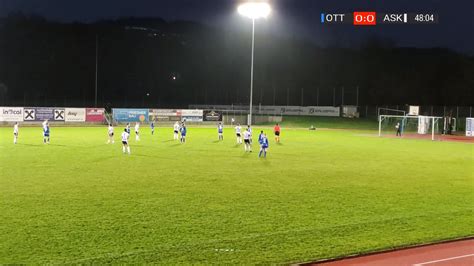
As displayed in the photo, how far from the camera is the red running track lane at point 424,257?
823cm

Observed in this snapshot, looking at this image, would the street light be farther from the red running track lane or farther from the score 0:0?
the red running track lane

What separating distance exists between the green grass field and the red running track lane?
30 cm

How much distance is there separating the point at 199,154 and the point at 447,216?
15.1 metres

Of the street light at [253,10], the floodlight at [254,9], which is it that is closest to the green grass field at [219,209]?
the street light at [253,10]

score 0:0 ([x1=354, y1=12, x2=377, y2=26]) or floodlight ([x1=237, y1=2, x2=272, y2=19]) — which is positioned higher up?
floodlight ([x1=237, y1=2, x2=272, y2=19])

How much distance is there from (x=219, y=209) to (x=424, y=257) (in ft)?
16.0

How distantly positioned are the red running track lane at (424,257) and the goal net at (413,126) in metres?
39.8

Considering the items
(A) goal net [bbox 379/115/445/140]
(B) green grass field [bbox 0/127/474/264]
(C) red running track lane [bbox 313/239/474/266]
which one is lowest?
(C) red running track lane [bbox 313/239/474/266]

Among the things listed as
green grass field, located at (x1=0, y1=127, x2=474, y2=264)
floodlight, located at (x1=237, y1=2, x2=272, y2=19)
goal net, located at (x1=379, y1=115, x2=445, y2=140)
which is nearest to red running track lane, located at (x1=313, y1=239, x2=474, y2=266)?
green grass field, located at (x1=0, y1=127, x2=474, y2=264)

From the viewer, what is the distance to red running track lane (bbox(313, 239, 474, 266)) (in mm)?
8227

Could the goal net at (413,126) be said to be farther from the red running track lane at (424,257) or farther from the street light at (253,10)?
the red running track lane at (424,257)

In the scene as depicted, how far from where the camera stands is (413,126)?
2285 inches

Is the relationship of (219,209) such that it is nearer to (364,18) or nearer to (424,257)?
(424,257)

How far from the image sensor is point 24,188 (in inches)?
551
